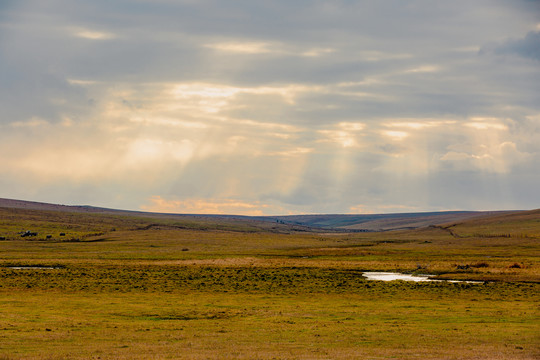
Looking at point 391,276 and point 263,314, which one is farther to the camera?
point 391,276

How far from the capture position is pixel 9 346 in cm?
2802

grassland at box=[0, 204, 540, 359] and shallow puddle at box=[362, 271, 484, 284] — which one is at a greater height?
shallow puddle at box=[362, 271, 484, 284]

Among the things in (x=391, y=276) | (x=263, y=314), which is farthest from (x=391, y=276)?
(x=263, y=314)

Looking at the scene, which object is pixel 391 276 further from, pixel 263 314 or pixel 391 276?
pixel 263 314

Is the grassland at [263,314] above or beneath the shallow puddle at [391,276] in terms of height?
beneath

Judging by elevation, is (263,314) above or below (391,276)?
below

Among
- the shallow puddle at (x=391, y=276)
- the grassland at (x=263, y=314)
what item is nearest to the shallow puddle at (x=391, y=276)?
the shallow puddle at (x=391, y=276)

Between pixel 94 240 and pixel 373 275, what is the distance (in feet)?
351

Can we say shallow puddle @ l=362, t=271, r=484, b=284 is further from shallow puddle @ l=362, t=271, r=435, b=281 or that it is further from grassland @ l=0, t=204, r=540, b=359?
grassland @ l=0, t=204, r=540, b=359

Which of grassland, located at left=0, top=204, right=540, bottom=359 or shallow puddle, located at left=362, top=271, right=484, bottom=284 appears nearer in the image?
grassland, located at left=0, top=204, right=540, bottom=359

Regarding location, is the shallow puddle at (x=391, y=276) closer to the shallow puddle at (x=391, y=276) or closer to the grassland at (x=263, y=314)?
the shallow puddle at (x=391, y=276)

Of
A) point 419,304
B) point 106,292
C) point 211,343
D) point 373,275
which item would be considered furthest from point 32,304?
point 373,275

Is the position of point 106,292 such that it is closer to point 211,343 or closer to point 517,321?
point 211,343

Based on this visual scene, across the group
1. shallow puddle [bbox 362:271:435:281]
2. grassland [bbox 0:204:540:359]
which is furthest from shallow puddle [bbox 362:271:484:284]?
grassland [bbox 0:204:540:359]
